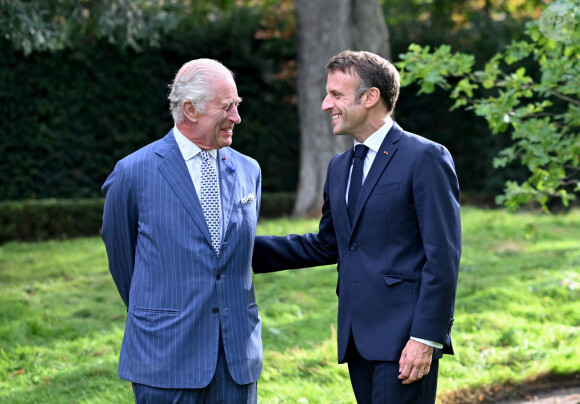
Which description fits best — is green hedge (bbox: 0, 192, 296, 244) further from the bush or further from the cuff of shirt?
the cuff of shirt

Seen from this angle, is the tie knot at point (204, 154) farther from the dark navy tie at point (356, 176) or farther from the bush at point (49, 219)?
the bush at point (49, 219)

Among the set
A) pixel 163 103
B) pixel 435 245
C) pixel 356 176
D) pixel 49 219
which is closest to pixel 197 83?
pixel 356 176

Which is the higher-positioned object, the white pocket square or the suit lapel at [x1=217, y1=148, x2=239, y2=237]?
the suit lapel at [x1=217, y1=148, x2=239, y2=237]

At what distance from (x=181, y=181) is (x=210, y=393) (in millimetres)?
852

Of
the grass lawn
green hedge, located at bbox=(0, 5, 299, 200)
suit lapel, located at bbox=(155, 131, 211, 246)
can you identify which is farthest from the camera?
green hedge, located at bbox=(0, 5, 299, 200)

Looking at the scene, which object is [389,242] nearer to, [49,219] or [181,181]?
[181,181]

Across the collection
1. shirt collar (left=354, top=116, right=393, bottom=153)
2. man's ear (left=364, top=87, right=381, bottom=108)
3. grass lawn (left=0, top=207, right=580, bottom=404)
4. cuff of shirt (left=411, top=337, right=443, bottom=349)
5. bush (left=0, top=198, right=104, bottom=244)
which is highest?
man's ear (left=364, top=87, right=381, bottom=108)

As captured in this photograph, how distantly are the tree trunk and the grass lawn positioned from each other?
2.20 meters

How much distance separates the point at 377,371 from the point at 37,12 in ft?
22.6

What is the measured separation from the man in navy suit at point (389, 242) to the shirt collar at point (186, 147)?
573 millimetres

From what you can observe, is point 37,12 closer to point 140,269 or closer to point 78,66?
point 78,66

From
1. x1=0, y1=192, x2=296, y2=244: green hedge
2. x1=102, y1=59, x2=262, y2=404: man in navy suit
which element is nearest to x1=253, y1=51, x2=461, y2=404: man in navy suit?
x1=102, y1=59, x2=262, y2=404: man in navy suit

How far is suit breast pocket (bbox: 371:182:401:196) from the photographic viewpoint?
2.88m

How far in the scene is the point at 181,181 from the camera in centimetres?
291
